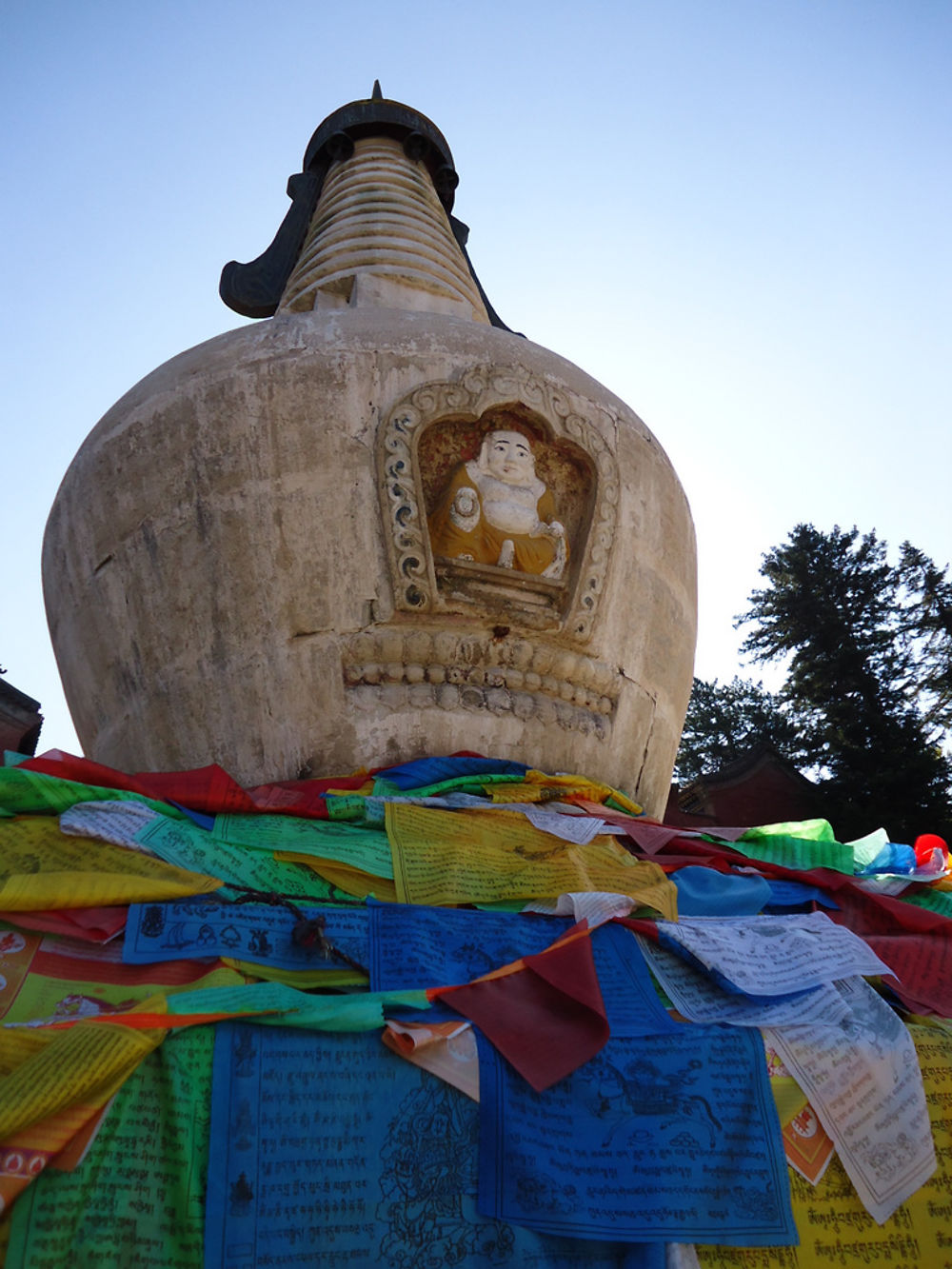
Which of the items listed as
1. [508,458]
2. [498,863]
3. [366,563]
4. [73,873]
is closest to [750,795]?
[508,458]

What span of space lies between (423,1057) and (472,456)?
2750mm

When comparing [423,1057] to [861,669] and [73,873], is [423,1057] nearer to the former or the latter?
[73,873]

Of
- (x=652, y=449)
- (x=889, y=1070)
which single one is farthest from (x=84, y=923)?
(x=652, y=449)

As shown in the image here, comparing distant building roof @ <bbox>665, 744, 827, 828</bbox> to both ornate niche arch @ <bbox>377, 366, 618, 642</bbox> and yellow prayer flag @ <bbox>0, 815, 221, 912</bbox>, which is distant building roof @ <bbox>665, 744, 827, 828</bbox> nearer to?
ornate niche arch @ <bbox>377, 366, 618, 642</bbox>

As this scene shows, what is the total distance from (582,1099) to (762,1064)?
418mm

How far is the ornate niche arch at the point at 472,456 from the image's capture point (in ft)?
13.3

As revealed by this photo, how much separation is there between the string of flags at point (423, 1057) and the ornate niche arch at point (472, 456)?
3.89 ft

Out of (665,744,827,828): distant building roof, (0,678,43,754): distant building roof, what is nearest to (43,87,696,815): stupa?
(0,678,43,754): distant building roof

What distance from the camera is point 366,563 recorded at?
404cm

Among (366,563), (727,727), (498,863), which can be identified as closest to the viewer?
(498,863)

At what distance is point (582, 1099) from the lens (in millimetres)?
Answer: 2207

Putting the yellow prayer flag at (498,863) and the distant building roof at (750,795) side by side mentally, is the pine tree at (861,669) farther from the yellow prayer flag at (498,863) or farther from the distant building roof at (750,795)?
the yellow prayer flag at (498,863)

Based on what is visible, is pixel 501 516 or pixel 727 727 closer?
pixel 501 516

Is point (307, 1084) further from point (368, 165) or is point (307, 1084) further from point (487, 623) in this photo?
point (368, 165)
